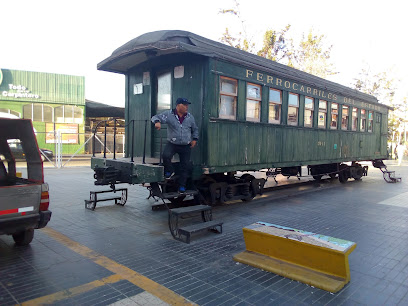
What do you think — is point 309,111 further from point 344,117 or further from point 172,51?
point 172,51

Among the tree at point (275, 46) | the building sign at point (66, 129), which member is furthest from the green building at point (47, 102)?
the tree at point (275, 46)

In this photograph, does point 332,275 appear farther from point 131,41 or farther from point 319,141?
point 319,141

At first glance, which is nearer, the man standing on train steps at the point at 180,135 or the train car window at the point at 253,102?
the man standing on train steps at the point at 180,135

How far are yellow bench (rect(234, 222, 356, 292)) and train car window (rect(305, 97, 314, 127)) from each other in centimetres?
613

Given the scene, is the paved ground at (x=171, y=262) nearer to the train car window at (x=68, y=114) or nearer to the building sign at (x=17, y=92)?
the train car window at (x=68, y=114)

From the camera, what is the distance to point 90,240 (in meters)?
5.44

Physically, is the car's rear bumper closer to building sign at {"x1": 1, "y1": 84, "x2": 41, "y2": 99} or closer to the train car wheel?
the train car wheel

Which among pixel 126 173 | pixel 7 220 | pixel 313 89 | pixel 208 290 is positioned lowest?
pixel 208 290

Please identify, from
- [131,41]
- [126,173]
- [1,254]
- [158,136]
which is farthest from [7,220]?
[131,41]

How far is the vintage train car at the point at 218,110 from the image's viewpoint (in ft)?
22.5

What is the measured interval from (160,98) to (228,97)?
1.70 m

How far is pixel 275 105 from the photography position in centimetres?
893

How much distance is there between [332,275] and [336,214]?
13.1 feet

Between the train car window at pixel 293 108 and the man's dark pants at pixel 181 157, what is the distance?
4.11 meters
